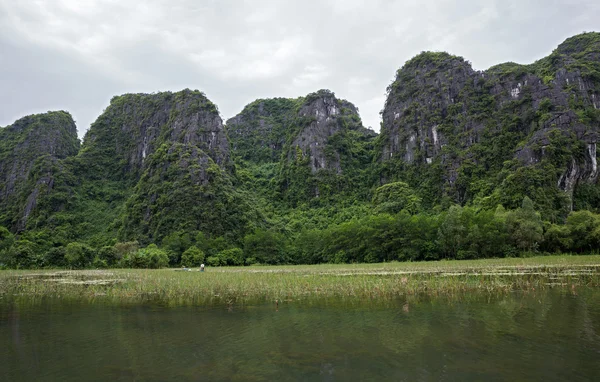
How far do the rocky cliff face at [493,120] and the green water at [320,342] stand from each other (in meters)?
62.0

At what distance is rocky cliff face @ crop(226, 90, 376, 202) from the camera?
104938mm

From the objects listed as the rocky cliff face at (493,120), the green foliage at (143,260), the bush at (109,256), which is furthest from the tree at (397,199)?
the bush at (109,256)

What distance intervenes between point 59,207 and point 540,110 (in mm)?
119057

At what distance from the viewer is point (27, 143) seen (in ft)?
418

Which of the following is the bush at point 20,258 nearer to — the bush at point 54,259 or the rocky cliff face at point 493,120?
the bush at point 54,259

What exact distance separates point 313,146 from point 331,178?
40.1ft

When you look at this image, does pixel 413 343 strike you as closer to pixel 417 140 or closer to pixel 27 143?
pixel 417 140

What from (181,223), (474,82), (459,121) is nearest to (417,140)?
(459,121)

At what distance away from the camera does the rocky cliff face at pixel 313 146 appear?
104938mm

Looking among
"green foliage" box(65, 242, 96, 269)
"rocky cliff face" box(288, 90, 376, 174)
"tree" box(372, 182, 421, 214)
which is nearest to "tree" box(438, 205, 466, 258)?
"tree" box(372, 182, 421, 214)

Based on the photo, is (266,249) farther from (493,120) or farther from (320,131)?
(493,120)

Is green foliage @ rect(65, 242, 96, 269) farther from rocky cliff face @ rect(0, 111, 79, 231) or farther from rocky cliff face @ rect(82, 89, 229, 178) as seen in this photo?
rocky cliff face @ rect(0, 111, 79, 231)

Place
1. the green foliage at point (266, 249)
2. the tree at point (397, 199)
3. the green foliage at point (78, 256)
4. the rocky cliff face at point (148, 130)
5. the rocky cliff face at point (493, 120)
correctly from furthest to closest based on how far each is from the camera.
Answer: the rocky cliff face at point (148, 130)
the tree at point (397, 199)
the rocky cliff face at point (493, 120)
the green foliage at point (266, 249)
the green foliage at point (78, 256)

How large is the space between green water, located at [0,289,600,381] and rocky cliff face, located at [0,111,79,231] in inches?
4463
